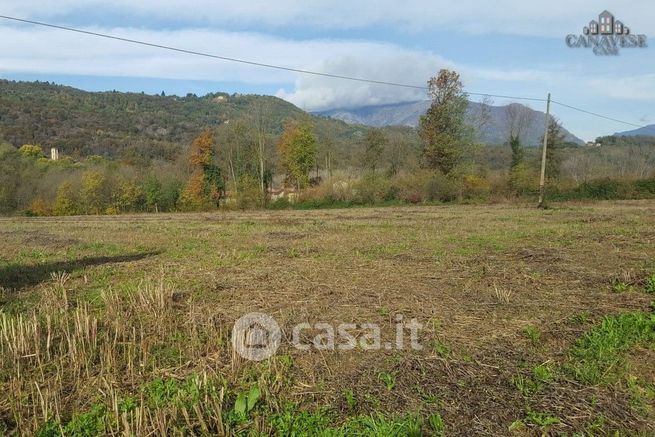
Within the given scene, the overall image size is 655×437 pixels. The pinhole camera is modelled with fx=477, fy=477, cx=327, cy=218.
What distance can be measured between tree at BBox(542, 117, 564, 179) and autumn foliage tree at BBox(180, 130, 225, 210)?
32236 millimetres

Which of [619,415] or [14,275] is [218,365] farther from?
[14,275]

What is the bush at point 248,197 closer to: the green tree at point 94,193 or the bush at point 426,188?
the bush at point 426,188

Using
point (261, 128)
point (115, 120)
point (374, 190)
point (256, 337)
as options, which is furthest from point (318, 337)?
point (115, 120)

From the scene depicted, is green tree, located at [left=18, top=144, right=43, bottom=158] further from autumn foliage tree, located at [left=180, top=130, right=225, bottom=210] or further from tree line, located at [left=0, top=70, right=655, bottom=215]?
Answer: autumn foliage tree, located at [left=180, top=130, right=225, bottom=210]

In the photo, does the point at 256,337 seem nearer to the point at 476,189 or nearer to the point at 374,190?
the point at 476,189

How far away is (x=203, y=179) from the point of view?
164 feet

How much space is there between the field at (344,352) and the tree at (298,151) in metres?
41.6

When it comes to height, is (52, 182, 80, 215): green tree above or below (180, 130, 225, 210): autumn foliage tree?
below

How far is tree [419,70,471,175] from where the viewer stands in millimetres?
41531

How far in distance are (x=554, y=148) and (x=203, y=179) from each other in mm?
34522

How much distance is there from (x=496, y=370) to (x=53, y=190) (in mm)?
57150

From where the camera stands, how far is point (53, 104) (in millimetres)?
99438

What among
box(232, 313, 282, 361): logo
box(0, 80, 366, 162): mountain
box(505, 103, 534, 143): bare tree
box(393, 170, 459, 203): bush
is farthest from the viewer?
box(0, 80, 366, 162): mountain

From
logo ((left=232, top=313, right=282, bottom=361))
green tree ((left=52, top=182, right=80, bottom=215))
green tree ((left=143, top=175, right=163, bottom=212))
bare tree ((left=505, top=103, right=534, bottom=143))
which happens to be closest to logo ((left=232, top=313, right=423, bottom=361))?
logo ((left=232, top=313, right=282, bottom=361))
